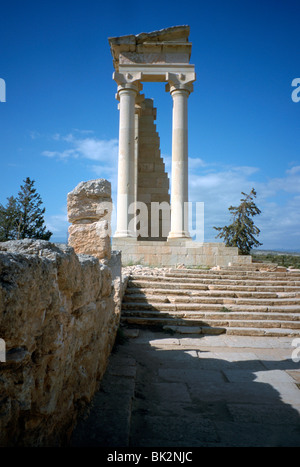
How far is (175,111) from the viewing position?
16.1 m

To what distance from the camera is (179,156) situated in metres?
15.8

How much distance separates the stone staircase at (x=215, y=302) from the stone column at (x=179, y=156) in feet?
14.7

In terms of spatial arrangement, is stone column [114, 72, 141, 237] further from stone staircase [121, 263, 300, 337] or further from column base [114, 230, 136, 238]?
stone staircase [121, 263, 300, 337]

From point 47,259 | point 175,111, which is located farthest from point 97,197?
point 175,111

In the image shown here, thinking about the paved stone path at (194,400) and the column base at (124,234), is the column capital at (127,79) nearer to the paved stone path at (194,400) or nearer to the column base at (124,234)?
the column base at (124,234)

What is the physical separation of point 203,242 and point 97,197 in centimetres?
1016

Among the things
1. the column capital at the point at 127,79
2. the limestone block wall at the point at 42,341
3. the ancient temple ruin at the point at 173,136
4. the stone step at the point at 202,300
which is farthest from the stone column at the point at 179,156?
the limestone block wall at the point at 42,341

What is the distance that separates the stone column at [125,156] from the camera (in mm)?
15547

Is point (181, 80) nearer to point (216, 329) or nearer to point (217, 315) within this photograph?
point (217, 315)

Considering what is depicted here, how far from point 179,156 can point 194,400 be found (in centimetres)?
1328

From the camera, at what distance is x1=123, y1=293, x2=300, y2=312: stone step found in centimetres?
885

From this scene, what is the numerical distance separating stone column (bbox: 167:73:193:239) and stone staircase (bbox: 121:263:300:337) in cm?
449

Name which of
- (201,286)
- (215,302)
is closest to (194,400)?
(215,302)

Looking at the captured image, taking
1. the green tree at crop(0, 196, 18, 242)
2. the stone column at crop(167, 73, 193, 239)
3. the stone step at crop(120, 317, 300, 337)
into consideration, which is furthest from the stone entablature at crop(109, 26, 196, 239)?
the green tree at crop(0, 196, 18, 242)
